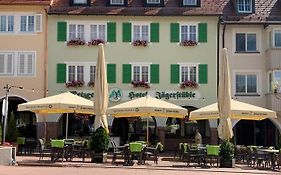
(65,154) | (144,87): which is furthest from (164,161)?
(144,87)

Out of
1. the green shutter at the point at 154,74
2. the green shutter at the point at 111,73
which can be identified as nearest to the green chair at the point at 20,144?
the green shutter at the point at 111,73

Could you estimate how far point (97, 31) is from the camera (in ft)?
107

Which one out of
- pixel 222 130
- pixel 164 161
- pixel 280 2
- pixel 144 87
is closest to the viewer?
pixel 222 130

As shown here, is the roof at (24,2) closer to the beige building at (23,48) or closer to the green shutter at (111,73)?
the beige building at (23,48)

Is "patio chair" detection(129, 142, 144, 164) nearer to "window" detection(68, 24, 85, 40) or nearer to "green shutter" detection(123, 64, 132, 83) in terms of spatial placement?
"green shutter" detection(123, 64, 132, 83)

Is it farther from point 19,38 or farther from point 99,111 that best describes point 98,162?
point 19,38

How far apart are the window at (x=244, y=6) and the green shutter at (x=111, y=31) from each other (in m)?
7.90

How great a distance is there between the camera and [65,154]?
22281 mm

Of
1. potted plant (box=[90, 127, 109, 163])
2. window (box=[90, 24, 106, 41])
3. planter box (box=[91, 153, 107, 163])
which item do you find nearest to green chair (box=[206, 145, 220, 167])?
potted plant (box=[90, 127, 109, 163])

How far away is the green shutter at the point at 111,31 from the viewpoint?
32.5 m

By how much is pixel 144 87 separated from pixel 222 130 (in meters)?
11.2

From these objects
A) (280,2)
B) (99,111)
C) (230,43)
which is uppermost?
(280,2)

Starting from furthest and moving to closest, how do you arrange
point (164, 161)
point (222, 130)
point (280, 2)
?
point (280, 2) < point (164, 161) < point (222, 130)

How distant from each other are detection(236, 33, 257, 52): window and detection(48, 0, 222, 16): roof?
2.09 meters
